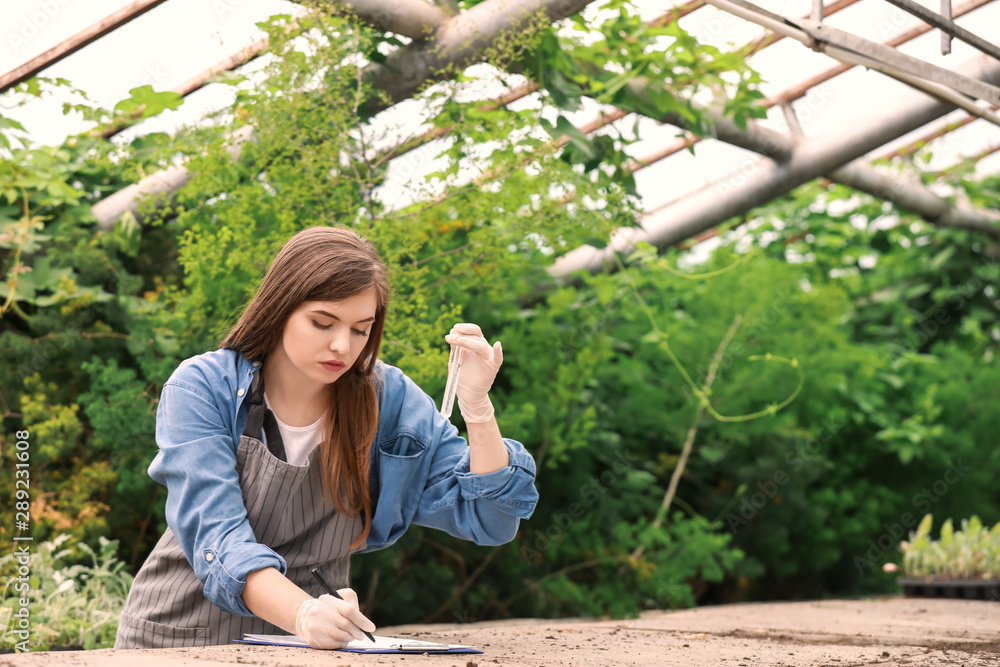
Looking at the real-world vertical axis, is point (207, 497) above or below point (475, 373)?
below

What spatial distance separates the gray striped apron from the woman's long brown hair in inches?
1.7

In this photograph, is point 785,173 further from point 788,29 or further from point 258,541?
point 258,541

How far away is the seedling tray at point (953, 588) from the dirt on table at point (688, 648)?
982mm

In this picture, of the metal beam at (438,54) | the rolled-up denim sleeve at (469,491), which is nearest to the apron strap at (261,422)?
the rolled-up denim sleeve at (469,491)

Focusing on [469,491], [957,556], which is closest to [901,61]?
[469,491]

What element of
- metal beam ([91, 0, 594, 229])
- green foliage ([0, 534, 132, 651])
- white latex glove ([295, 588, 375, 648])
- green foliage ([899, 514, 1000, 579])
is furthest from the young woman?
green foliage ([899, 514, 1000, 579])

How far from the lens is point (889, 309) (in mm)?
6918

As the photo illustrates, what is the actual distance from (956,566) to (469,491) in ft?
12.5

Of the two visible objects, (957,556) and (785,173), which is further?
(785,173)

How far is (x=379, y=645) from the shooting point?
145 centimetres

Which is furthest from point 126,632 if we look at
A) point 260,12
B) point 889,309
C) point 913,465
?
point 889,309

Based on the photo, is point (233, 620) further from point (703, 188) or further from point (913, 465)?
point (913, 465)

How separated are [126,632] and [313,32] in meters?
2.07

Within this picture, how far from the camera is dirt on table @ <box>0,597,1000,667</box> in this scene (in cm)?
130
